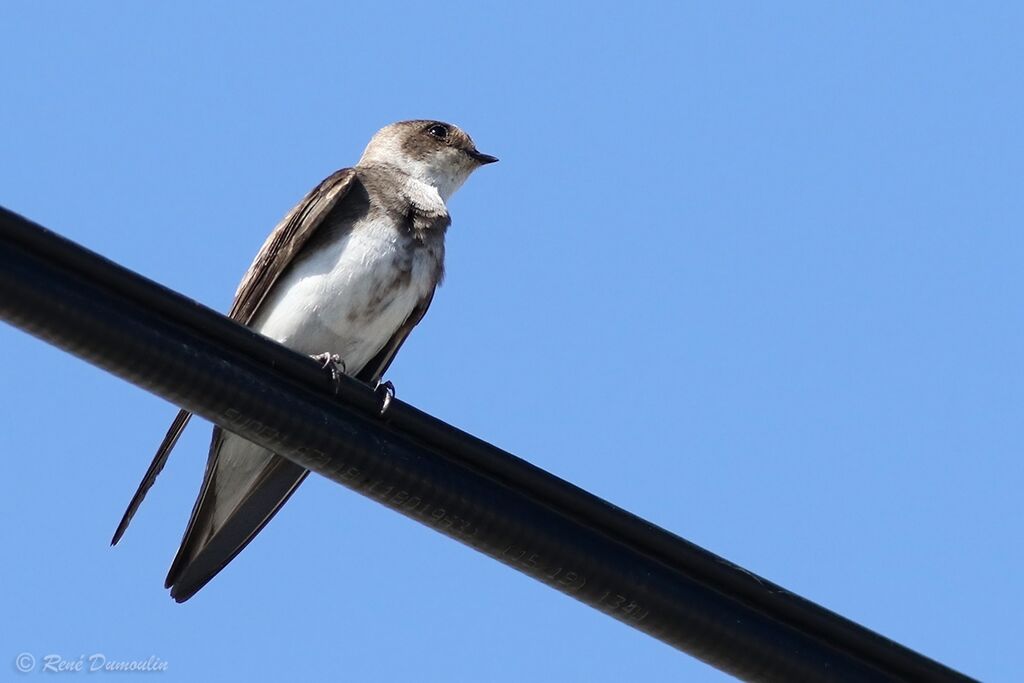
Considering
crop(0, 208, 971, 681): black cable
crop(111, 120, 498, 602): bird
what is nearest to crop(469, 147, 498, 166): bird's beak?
crop(111, 120, 498, 602): bird

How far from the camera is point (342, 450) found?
3.99m

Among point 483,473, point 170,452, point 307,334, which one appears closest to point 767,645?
point 483,473

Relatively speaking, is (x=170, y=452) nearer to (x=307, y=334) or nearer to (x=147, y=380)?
(x=307, y=334)

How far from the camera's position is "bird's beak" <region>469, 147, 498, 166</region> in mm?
9086

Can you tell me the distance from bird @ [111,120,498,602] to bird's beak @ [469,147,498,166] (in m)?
1.19

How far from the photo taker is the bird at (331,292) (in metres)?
7.00

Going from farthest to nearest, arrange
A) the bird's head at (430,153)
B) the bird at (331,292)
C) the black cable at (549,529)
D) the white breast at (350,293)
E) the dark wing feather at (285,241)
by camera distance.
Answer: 1. the bird's head at (430,153)
2. the dark wing feather at (285,241)
3. the white breast at (350,293)
4. the bird at (331,292)
5. the black cable at (549,529)

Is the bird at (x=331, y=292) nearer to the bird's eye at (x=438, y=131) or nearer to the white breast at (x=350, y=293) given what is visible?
the white breast at (x=350, y=293)

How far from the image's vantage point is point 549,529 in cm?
401

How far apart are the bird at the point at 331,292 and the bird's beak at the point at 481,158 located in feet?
3.91

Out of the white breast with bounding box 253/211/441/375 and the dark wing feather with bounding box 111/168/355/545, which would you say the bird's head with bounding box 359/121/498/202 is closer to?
the dark wing feather with bounding box 111/168/355/545

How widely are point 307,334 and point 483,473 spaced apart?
11.1 feet

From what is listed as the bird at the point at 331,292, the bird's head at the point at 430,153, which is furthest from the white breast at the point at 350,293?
the bird's head at the point at 430,153

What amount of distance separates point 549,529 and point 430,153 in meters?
5.05
